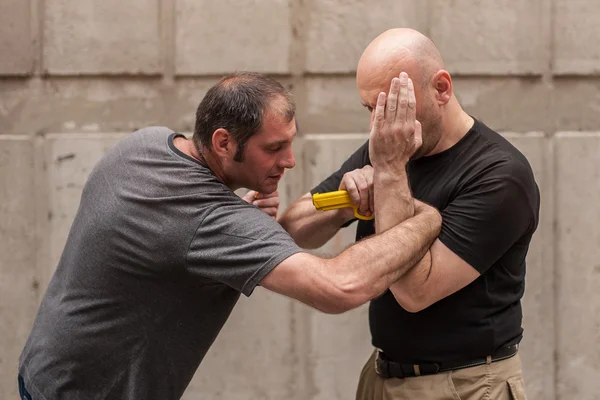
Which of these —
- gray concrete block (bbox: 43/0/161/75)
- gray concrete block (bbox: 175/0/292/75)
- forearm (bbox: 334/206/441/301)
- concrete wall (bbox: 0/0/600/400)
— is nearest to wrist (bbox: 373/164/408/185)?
forearm (bbox: 334/206/441/301)

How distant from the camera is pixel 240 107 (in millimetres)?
2455

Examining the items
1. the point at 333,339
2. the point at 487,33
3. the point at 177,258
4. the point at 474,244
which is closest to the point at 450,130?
the point at 474,244

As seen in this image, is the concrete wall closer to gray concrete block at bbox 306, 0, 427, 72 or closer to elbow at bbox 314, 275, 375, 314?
gray concrete block at bbox 306, 0, 427, 72

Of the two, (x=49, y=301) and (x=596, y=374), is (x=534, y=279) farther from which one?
→ (x=49, y=301)

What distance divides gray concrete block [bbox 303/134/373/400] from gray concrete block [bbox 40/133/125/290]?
90cm

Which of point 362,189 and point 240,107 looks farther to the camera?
point 362,189

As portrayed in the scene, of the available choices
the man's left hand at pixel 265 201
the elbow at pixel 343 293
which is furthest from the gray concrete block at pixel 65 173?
the elbow at pixel 343 293

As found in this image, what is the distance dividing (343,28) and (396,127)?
5.25ft

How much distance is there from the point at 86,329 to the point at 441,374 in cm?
104

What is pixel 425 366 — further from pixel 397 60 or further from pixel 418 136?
pixel 397 60

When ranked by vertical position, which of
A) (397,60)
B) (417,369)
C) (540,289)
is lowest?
(540,289)

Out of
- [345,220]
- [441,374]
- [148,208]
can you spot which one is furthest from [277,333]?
[148,208]

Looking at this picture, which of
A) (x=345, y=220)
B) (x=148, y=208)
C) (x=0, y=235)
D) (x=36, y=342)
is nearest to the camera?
(x=148, y=208)

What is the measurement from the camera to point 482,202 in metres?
2.45
